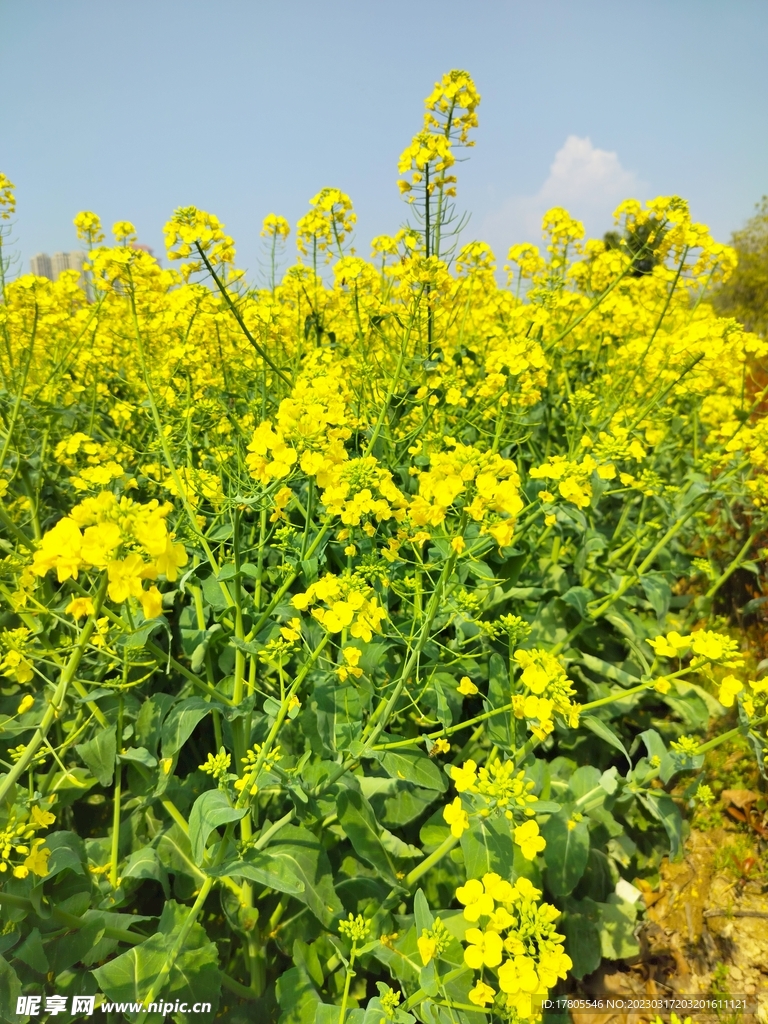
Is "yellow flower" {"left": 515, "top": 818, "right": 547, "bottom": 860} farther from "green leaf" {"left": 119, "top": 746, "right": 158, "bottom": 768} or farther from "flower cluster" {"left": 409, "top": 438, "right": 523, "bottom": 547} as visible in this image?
"green leaf" {"left": 119, "top": 746, "right": 158, "bottom": 768}

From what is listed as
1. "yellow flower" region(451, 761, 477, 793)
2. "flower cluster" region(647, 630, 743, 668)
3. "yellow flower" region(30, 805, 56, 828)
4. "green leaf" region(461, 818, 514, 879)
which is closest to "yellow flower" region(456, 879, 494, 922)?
"yellow flower" region(451, 761, 477, 793)

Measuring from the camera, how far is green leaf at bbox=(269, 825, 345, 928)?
1870mm

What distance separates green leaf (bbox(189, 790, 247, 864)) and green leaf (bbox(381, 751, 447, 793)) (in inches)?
21.5

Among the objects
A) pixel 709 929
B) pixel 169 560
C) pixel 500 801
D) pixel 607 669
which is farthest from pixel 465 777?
pixel 709 929

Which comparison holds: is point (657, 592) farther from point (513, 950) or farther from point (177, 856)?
point (177, 856)

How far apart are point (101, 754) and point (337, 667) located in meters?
0.90

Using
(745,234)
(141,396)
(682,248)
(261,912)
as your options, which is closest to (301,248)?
(141,396)

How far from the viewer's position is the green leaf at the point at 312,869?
1.87 m

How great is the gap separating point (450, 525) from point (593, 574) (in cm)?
134

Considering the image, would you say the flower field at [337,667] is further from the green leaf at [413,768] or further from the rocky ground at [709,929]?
the rocky ground at [709,929]

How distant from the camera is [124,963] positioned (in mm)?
1661

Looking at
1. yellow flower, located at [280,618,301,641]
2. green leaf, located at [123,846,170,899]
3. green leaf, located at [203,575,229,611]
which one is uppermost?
green leaf, located at [203,575,229,611]

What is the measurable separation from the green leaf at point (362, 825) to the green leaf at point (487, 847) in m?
0.33

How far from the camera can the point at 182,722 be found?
194 cm
